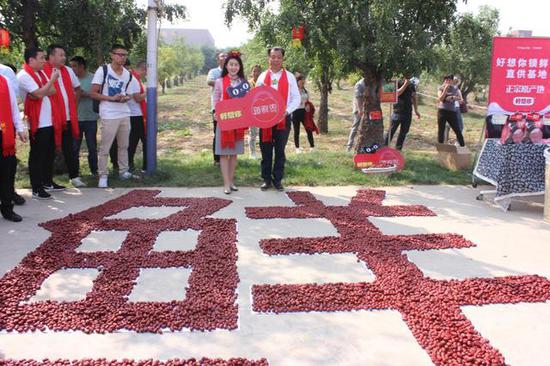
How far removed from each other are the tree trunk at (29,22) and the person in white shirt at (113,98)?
1589mm

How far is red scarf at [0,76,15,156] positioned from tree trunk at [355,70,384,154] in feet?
17.2

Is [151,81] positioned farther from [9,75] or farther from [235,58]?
[9,75]

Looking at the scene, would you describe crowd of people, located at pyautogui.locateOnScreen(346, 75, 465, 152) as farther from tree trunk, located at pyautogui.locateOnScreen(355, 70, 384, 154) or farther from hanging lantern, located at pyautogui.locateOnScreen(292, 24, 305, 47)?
hanging lantern, located at pyautogui.locateOnScreen(292, 24, 305, 47)

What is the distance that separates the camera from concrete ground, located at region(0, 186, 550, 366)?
2828 millimetres

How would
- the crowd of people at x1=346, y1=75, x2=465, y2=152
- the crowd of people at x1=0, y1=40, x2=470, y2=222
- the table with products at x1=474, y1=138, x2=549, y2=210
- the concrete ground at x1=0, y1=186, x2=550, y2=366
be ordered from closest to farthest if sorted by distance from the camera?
the concrete ground at x1=0, y1=186, x2=550, y2=366 → the table with products at x1=474, y1=138, x2=549, y2=210 → the crowd of people at x1=0, y1=40, x2=470, y2=222 → the crowd of people at x1=346, y1=75, x2=465, y2=152

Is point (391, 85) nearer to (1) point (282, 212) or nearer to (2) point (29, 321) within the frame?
(1) point (282, 212)

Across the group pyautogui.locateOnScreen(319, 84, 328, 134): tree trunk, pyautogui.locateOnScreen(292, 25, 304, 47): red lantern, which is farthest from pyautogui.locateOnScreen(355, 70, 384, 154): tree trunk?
pyautogui.locateOnScreen(319, 84, 328, 134): tree trunk

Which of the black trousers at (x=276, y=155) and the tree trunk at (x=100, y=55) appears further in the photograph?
the tree trunk at (x=100, y=55)

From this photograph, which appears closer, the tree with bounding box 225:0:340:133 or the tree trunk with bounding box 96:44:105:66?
the tree with bounding box 225:0:340:133

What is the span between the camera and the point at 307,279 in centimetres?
386

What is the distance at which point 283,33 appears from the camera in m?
7.57

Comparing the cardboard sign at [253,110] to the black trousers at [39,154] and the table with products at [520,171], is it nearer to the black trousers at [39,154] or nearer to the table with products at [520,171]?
the black trousers at [39,154]

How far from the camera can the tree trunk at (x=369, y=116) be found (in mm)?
8398

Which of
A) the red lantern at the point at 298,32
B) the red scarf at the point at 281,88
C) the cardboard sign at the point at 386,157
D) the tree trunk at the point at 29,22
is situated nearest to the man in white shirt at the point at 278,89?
the red scarf at the point at 281,88
